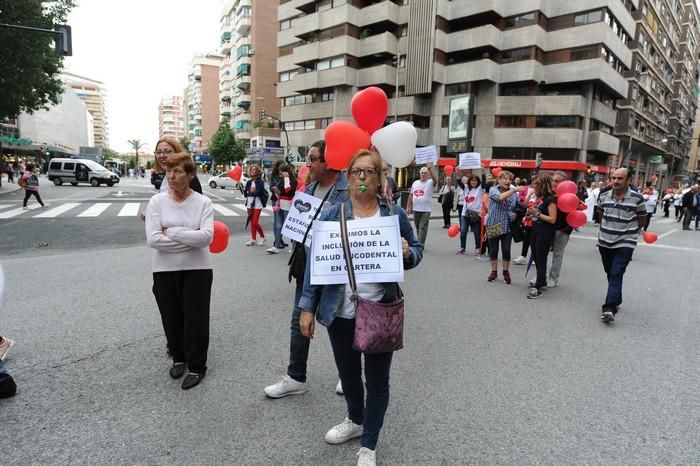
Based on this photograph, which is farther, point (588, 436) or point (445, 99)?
point (445, 99)

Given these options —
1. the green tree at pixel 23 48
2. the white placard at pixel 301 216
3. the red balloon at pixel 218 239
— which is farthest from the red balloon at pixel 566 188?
the green tree at pixel 23 48

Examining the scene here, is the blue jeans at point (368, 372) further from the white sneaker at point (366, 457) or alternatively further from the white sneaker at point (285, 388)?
the white sneaker at point (285, 388)

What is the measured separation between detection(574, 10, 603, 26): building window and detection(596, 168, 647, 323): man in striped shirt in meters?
38.3

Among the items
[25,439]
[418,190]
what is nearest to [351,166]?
[25,439]

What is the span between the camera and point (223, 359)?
142 inches

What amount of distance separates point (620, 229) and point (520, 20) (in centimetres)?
3915

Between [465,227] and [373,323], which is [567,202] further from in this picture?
[373,323]

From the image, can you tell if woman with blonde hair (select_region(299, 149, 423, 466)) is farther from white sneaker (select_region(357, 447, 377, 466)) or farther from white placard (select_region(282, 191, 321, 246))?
white placard (select_region(282, 191, 321, 246))

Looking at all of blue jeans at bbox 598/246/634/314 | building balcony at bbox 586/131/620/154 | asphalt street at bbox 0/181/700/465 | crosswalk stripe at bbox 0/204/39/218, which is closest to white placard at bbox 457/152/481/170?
asphalt street at bbox 0/181/700/465

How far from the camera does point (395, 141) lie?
10.7ft

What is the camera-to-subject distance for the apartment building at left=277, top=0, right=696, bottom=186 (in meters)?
35.9

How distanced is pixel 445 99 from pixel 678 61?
162 ft

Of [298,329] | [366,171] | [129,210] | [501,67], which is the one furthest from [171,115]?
[366,171]

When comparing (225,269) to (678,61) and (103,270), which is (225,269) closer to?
(103,270)
